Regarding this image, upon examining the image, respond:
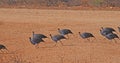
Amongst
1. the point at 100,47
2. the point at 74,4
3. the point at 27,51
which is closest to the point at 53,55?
the point at 27,51

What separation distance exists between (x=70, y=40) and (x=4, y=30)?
17.9 ft

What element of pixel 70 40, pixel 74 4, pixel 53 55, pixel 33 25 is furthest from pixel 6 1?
pixel 53 55

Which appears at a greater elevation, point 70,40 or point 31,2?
point 70,40

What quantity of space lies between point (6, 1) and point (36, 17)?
1944cm

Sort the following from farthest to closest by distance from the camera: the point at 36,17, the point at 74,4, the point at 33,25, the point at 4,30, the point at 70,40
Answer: the point at 74,4
the point at 36,17
the point at 33,25
the point at 4,30
the point at 70,40

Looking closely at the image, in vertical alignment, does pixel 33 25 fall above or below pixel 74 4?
above

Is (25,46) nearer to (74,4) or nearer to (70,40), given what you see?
(70,40)

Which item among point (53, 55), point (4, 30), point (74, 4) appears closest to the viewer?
point (53, 55)

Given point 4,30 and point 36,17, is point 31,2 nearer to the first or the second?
point 36,17

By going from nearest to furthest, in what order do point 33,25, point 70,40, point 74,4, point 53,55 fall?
point 53,55 < point 70,40 < point 33,25 < point 74,4

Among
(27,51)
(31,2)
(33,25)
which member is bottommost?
(31,2)

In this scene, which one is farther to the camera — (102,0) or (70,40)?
(102,0)

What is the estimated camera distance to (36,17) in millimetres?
33312

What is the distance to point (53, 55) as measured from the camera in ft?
51.7
